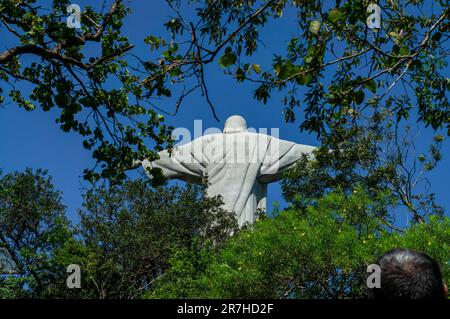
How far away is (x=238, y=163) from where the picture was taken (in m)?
21.7

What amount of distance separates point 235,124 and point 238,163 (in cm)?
107

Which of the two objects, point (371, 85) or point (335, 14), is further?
point (371, 85)

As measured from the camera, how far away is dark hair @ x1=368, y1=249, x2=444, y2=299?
2217 mm

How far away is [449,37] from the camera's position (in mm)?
6129

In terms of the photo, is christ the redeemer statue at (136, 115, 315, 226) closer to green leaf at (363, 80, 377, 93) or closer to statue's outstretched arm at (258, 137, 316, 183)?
statue's outstretched arm at (258, 137, 316, 183)

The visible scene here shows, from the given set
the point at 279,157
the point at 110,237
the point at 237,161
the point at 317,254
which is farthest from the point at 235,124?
the point at 317,254

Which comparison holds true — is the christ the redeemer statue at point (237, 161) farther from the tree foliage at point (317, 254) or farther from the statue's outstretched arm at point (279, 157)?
the tree foliage at point (317, 254)

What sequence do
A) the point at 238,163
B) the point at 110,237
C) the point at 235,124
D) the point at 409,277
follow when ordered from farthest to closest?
the point at 235,124
the point at 238,163
the point at 110,237
the point at 409,277

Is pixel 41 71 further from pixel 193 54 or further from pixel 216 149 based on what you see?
pixel 216 149

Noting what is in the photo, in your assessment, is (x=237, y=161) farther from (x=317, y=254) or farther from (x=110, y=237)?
(x=317, y=254)

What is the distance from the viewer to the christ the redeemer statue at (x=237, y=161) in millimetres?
21375

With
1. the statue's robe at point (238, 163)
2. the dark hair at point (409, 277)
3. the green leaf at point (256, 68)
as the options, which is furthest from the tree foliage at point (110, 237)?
the dark hair at point (409, 277)

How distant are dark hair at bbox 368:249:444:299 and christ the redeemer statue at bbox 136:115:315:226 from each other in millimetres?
18872

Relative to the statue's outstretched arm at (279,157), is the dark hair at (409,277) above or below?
below
